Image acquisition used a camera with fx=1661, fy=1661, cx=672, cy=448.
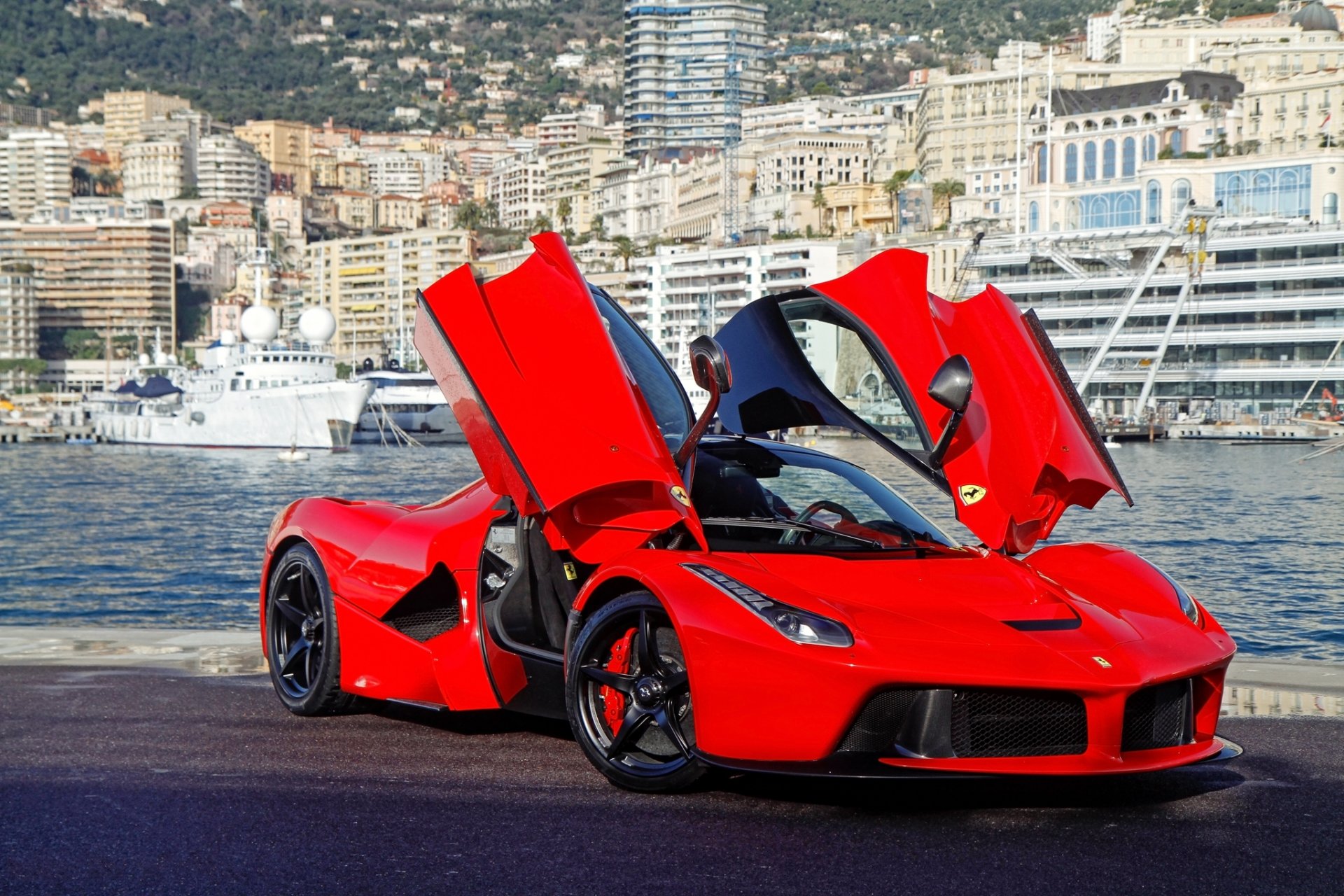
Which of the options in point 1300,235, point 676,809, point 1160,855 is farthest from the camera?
point 1300,235

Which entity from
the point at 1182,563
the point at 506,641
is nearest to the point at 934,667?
the point at 506,641

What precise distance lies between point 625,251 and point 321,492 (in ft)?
438

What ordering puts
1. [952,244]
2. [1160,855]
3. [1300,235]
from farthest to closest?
1. [952,244]
2. [1300,235]
3. [1160,855]

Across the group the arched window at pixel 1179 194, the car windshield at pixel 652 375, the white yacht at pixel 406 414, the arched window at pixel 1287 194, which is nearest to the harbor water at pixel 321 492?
the car windshield at pixel 652 375

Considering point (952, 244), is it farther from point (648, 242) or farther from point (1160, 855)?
point (1160, 855)

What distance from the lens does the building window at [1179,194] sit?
12031cm

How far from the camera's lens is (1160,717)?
5.09 m

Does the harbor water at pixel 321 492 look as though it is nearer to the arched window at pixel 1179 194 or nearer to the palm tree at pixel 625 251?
the arched window at pixel 1179 194

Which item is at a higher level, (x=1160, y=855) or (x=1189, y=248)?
(x=1189, y=248)

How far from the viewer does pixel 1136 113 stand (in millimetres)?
137000

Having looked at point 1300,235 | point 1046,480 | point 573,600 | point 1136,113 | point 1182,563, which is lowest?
point 1182,563

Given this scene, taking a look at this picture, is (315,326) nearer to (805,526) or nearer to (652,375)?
(652,375)

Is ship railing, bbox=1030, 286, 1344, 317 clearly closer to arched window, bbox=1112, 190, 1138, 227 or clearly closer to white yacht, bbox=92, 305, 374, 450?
arched window, bbox=1112, 190, 1138, 227

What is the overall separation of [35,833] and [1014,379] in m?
3.66
